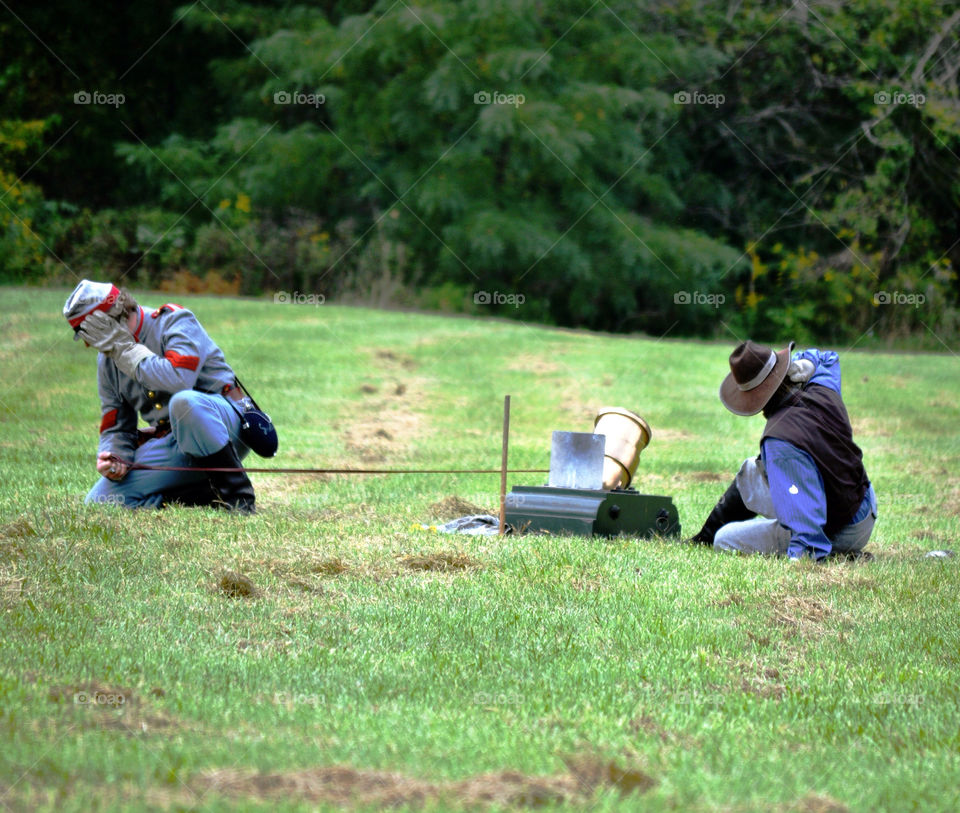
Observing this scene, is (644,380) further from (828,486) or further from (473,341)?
(828,486)

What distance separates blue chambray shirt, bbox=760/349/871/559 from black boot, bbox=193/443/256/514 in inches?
113

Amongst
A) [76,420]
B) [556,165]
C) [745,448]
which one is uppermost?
[556,165]

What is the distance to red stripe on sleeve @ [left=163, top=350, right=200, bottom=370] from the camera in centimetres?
655

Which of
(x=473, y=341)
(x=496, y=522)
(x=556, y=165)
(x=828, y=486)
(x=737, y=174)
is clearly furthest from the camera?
(x=737, y=174)

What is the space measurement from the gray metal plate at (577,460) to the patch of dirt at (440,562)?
0.94 metres

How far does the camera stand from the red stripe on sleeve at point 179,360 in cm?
655

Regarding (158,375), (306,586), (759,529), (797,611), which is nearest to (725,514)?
(759,529)

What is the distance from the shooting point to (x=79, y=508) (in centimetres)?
623

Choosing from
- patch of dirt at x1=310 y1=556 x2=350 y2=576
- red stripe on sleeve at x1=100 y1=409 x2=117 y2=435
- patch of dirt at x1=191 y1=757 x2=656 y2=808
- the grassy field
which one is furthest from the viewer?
red stripe on sleeve at x1=100 y1=409 x2=117 y2=435

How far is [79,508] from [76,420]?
503 cm

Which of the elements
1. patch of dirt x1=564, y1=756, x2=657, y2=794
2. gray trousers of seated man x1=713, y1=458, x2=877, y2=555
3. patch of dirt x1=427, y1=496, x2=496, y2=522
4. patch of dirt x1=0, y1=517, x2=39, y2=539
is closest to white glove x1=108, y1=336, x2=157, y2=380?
patch of dirt x1=0, y1=517, x2=39, y2=539

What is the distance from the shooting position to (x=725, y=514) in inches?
250

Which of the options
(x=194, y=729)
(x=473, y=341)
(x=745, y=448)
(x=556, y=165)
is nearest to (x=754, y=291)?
(x=556, y=165)

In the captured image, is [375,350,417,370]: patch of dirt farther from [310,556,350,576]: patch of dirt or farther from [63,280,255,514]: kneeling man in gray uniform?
[310,556,350,576]: patch of dirt
